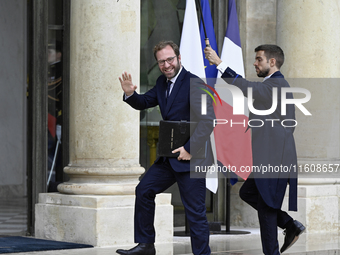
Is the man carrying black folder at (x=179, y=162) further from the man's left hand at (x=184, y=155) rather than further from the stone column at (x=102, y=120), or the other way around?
the stone column at (x=102, y=120)

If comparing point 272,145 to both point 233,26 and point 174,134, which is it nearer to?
point 174,134

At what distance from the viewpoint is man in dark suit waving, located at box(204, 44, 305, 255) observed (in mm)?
5707

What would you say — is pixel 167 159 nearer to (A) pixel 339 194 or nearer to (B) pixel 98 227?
(B) pixel 98 227

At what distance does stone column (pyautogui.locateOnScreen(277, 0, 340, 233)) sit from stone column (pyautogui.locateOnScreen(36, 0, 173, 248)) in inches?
103

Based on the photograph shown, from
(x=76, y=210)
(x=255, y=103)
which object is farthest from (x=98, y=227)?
(x=255, y=103)

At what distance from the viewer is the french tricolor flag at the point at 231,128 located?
336 inches

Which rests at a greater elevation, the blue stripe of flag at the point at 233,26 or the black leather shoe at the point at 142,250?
the blue stripe of flag at the point at 233,26

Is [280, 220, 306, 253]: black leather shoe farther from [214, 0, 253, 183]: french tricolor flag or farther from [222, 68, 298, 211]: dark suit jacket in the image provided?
[214, 0, 253, 183]: french tricolor flag

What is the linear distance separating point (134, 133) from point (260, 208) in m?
2.08

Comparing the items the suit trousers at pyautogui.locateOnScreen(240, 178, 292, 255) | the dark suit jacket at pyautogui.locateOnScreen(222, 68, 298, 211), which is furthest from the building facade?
the dark suit jacket at pyautogui.locateOnScreen(222, 68, 298, 211)

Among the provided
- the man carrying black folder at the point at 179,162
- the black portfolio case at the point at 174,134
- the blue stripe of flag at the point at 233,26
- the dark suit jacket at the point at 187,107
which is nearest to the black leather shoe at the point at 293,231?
the man carrying black folder at the point at 179,162

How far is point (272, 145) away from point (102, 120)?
2.19m

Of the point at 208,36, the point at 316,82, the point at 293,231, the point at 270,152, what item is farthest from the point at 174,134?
the point at 316,82

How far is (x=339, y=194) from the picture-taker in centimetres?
908
